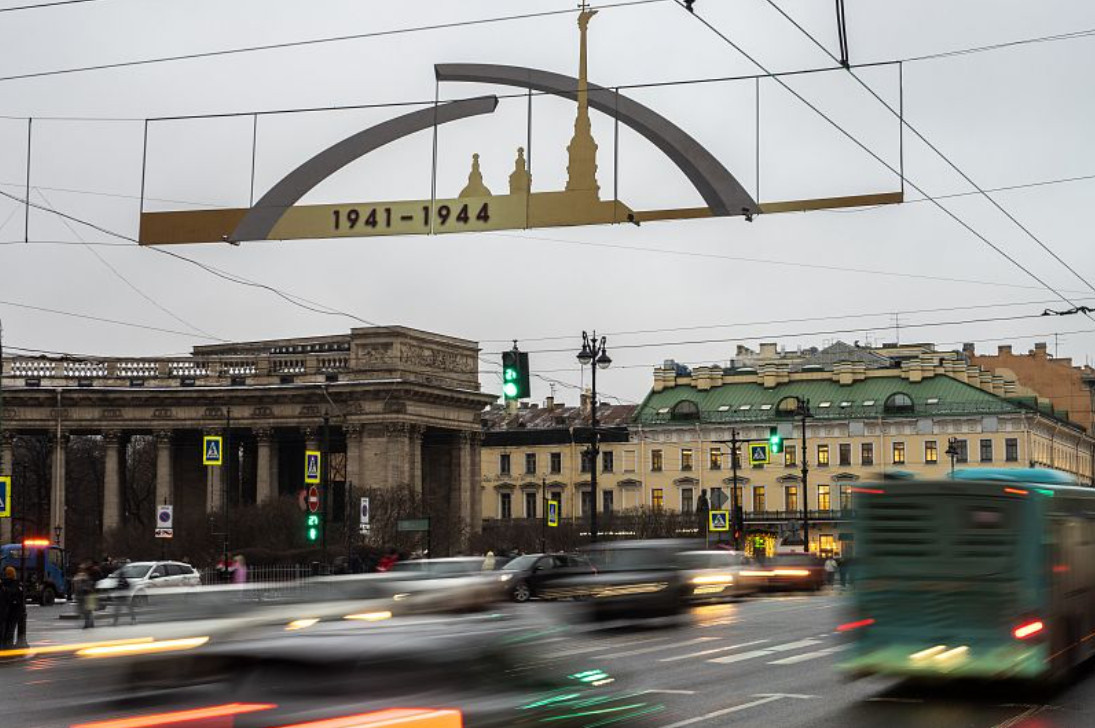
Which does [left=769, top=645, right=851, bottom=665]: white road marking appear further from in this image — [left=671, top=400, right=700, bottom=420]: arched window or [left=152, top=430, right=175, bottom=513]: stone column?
[left=671, top=400, right=700, bottom=420]: arched window

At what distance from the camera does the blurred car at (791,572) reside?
53.7 metres

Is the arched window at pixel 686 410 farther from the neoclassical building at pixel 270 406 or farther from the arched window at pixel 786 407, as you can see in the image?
the neoclassical building at pixel 270 406

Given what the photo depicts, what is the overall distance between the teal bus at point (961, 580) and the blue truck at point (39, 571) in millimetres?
41880

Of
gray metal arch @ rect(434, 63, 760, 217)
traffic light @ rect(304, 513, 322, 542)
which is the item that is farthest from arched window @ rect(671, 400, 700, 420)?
gray metal arch @ rect(434, 63, 760, 217)

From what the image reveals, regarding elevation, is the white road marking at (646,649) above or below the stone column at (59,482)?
below

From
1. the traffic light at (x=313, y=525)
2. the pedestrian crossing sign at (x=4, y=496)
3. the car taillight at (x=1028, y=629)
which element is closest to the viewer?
the car taillight at (x=1028, y=629)

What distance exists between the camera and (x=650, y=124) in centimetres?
2048

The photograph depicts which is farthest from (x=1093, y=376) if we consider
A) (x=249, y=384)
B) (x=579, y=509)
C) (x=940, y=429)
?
(x=249, y=384)

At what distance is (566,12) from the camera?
842 inches

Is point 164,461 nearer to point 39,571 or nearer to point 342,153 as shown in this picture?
point 39,571

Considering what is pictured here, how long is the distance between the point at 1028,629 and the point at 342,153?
10660 mm

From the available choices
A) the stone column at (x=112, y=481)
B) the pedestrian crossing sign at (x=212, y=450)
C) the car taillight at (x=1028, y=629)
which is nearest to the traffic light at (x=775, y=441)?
the pedestrian crossing sign at (x=212, y=450)

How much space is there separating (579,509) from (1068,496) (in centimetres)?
10213

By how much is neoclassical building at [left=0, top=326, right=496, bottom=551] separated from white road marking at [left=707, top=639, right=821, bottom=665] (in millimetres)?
62551
